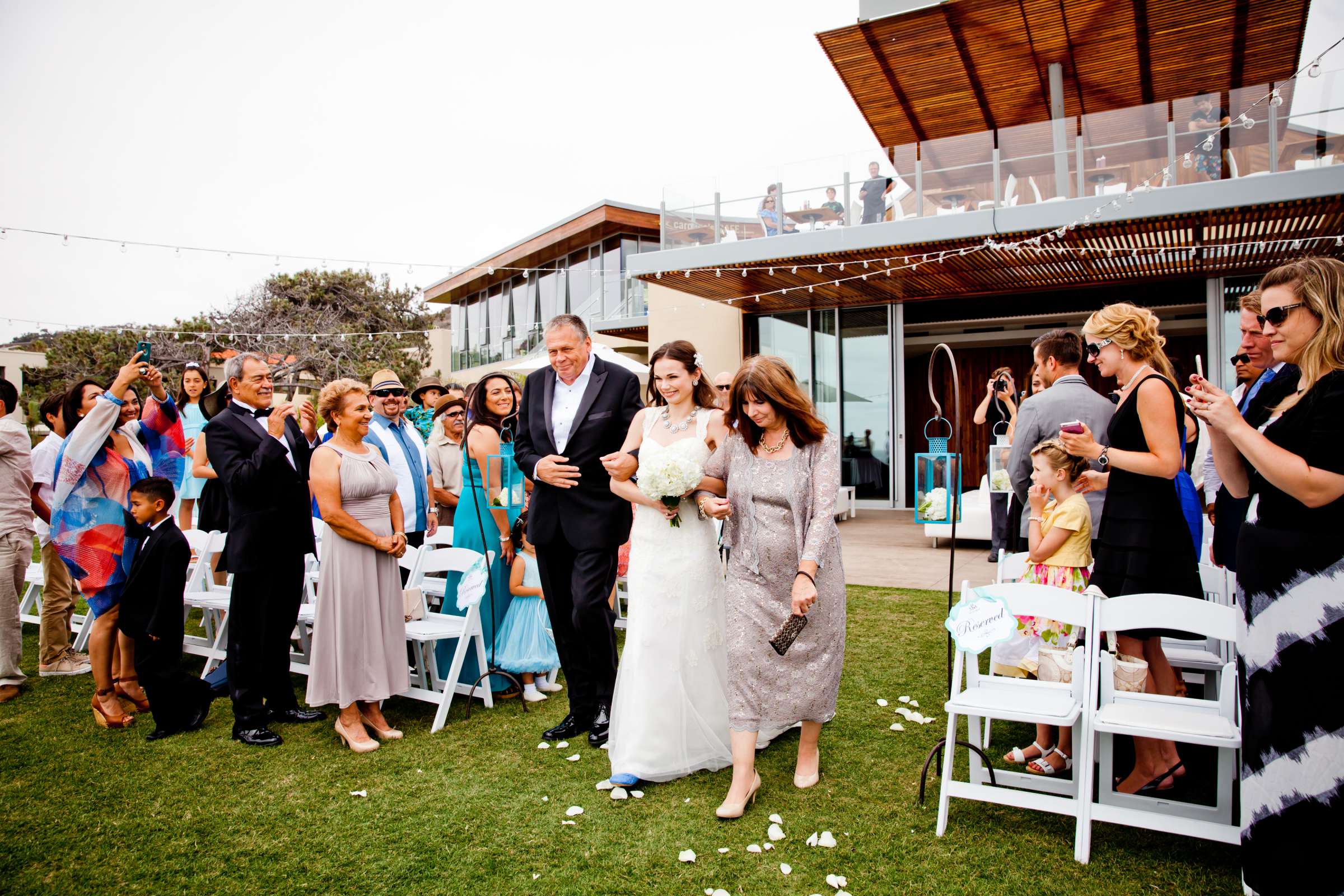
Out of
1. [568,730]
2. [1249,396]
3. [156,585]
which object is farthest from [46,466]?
[1249,396]

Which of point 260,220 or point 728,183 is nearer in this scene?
point 728,183

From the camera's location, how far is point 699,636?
143 inches

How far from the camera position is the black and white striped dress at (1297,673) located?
6.86 ft

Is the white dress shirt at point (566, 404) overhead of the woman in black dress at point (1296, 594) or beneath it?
overhead

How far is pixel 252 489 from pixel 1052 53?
45.8 feet

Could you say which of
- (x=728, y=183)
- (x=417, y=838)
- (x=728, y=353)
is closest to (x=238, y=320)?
(x=728, y=353)

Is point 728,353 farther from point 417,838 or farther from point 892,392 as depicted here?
point 417,838

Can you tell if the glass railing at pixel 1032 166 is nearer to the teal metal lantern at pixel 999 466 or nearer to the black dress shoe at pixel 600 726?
the teal metal lantern at pixel 999 466

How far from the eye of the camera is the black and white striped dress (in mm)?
2092

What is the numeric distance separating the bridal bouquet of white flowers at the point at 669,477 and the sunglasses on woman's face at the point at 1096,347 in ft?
5.79

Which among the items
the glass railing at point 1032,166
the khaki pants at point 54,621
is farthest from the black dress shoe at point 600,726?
the glass railing at point 1032,166

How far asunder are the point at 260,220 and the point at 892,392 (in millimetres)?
12325

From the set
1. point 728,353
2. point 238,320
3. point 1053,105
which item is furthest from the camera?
point 238,320

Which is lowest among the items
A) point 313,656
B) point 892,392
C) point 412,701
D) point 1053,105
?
point 412,701
